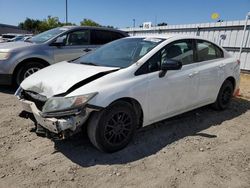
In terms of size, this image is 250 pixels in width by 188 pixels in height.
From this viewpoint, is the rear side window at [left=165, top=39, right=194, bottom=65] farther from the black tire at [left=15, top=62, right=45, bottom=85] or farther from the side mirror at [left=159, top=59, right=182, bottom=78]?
the black tire at [left=15, top=62, right=45, bottom=85]

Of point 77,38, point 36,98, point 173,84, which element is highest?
point 77,38

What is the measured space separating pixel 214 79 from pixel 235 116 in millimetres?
971

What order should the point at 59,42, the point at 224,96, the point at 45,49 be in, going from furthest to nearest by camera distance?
1. the point at 59,42
2. the point at 45,49
3. the point at 224,96

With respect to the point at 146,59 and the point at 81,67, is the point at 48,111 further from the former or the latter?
the point at 146,59

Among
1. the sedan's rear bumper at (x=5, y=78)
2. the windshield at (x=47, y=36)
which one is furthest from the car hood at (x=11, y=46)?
the sedan's rear bumper at (x=5, y=78)

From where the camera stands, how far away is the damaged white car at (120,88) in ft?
10.1

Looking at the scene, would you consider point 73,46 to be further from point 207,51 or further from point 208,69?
point 208,69

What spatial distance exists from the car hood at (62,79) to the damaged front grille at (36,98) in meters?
0.04

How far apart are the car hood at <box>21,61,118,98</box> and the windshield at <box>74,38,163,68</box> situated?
27 cm

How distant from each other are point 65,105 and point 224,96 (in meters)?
3.66

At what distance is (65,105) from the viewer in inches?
118

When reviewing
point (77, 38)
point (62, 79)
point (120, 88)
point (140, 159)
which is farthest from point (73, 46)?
point (140, 159)

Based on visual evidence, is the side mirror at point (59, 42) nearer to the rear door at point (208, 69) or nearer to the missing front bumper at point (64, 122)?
the rear door at point (208, 69)

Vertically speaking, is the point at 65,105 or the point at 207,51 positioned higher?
the point at 207,51
